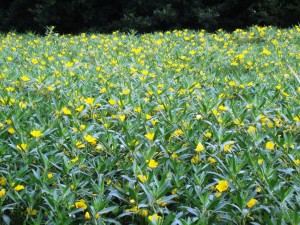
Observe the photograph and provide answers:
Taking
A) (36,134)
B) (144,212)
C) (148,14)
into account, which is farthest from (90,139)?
(148,14)

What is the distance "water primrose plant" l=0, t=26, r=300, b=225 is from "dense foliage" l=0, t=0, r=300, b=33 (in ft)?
19.2

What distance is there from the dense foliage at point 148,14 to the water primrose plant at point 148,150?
5837 millimetres

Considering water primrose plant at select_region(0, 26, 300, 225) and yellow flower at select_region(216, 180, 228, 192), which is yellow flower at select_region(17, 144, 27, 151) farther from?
yellow flower at select_region(216, 180, 228, 192)

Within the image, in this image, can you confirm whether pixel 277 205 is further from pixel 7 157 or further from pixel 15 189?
pixel 7 157

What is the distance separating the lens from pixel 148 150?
1902mm

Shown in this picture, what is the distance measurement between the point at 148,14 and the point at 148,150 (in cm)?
793

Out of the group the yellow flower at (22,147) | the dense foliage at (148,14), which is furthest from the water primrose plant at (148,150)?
the dense foliage at (148,14)

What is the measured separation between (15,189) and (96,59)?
7.99 feet

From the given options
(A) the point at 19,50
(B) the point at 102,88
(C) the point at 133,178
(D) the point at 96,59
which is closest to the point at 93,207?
(C) the point at 133,178

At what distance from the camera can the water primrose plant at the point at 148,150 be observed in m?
1.58

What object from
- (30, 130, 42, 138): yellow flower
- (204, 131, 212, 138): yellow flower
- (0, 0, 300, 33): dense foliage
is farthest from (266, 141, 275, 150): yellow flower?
(0, 0, 300, 33): dense foliage

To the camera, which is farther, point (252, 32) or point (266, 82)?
point (252, 32)

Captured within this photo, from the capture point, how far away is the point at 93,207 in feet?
5.05

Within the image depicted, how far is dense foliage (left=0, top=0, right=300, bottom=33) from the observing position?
8.74 m
